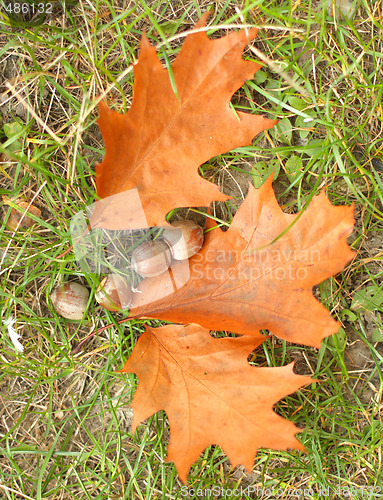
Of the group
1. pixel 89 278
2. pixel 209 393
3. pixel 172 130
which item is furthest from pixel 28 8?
pixel 209 393

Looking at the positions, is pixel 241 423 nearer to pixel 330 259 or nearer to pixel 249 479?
pixel 249 479

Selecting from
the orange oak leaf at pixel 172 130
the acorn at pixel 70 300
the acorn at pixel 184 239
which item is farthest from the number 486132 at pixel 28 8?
the acorn at pixel 70 300

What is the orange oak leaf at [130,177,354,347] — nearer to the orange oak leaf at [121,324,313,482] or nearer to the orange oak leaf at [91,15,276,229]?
the orange oak leaf at [121,324,313,482]

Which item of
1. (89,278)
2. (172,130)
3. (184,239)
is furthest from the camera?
(89,278)

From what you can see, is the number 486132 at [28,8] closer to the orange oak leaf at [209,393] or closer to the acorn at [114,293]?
the acorn at [114,293]

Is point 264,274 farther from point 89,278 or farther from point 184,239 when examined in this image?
point 89,278

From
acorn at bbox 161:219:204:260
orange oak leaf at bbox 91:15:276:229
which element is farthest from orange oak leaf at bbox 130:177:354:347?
orange oak leaf at bbox 91:15:276:229
